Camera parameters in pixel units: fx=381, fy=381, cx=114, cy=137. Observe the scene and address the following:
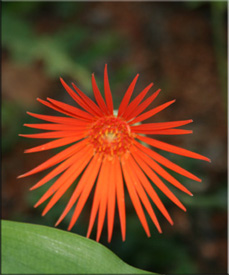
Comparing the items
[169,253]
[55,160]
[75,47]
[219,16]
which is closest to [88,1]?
[75,47]

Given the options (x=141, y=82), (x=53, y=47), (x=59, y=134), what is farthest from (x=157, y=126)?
(x=141, y=82)

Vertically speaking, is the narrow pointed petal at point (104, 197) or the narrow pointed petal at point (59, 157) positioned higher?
the narrow pointed petal at point (59, 157)

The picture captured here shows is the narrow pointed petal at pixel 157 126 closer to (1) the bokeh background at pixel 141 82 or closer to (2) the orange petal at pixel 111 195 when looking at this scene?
(2) the orange petal at pixel 111 195

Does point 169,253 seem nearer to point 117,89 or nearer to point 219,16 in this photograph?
point 117,89

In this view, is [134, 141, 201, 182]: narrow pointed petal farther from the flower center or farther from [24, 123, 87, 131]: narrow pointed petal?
[24, 123, 87, 131]: narrow pointed petal

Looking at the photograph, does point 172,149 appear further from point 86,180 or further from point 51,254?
point 51,254

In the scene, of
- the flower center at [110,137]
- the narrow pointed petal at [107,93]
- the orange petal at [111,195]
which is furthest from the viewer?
the flower center at [110,137]

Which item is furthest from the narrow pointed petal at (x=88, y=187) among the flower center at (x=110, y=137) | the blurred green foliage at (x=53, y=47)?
the blurred green foliage at (x=53, y=47)
